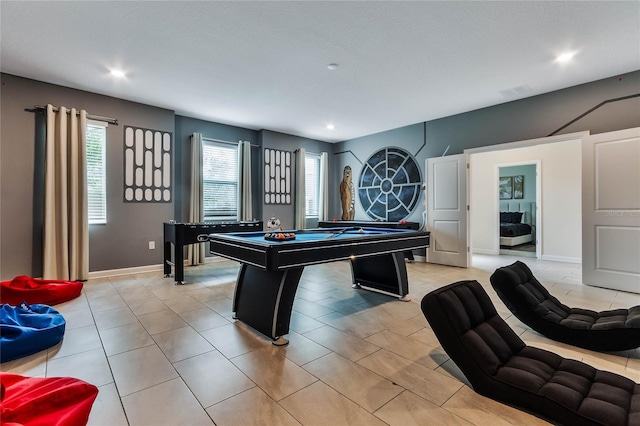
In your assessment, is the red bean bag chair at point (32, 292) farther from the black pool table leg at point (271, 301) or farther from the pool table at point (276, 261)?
the black pool table leg at point (271, 301)


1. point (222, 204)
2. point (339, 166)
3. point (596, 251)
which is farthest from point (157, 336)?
point (339, 166)

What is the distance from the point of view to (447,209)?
224 inches

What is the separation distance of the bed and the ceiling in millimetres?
3777

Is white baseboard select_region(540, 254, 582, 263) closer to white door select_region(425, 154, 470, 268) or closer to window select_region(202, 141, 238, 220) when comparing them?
white door select_region(425, 154, 470, 268)

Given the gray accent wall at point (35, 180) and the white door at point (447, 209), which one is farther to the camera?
the white door at point (447, 209)

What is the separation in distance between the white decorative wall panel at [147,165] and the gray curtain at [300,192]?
2.79 m

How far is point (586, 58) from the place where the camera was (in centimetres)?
350

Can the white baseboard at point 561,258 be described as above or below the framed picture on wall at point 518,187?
below

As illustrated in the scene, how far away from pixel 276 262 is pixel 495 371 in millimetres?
1519

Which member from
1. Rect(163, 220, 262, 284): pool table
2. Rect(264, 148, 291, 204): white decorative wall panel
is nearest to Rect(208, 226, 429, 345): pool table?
Rect(163, 220, 262, 284): pool table

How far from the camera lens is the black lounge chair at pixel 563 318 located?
7.07 feet

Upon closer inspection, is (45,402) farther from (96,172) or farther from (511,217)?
(511,217)

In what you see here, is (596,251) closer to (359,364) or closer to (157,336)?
(359,364)

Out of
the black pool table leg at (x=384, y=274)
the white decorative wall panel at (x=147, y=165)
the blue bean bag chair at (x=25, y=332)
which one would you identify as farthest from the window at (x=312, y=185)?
the blue bean bag chair at (x=25, y=332)
